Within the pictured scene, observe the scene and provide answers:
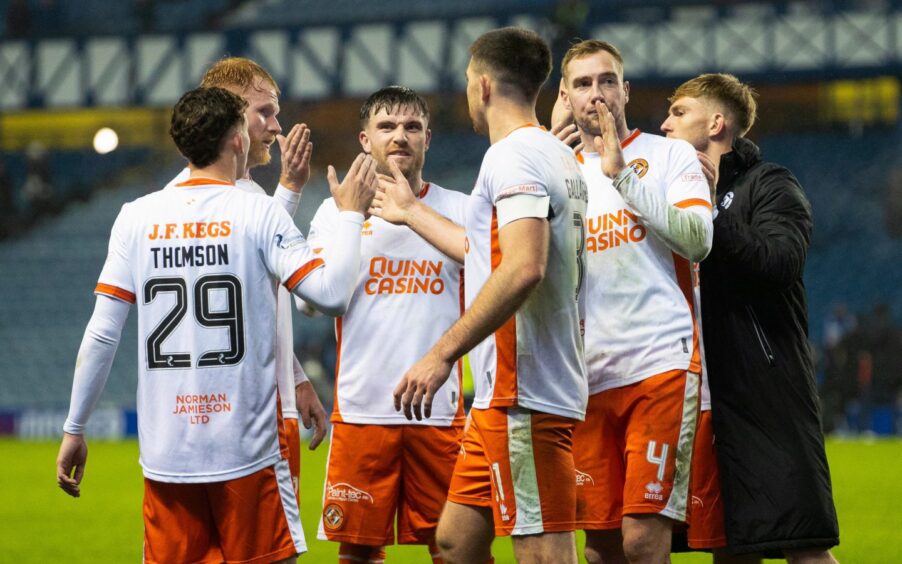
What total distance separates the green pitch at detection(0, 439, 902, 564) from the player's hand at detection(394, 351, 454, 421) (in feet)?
15.2

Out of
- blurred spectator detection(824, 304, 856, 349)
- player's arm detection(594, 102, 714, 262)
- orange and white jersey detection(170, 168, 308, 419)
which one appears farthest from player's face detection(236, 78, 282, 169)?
blurred spectator detection(824, 304, 856, 349)

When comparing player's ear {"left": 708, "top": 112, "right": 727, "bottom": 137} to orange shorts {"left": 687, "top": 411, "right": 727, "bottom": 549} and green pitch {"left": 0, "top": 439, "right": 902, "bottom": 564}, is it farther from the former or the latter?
green pitch {"left": 0, "top": 439, "right": 902, "bottom": 564}

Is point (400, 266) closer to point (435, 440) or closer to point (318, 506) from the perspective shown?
point (435, 440)

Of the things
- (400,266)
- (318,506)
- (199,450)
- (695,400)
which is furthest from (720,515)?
(318,506)

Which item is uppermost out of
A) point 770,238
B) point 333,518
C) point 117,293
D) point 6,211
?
point 6,211

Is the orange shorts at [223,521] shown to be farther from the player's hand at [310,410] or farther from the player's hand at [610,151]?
the player's hand at [610,151]

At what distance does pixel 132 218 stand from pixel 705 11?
23812mm

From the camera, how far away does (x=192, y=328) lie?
4188mm

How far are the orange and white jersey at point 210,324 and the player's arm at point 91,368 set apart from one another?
0.13 meters

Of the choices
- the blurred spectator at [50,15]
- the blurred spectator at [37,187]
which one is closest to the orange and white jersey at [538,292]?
the blurred spectator at [37,187]

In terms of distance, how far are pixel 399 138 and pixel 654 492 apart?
204cm

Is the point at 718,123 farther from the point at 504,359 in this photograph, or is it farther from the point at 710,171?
the point at 504,359

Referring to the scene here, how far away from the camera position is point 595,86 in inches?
201

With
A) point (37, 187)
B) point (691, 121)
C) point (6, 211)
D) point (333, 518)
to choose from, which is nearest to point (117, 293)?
point (333, 518)
